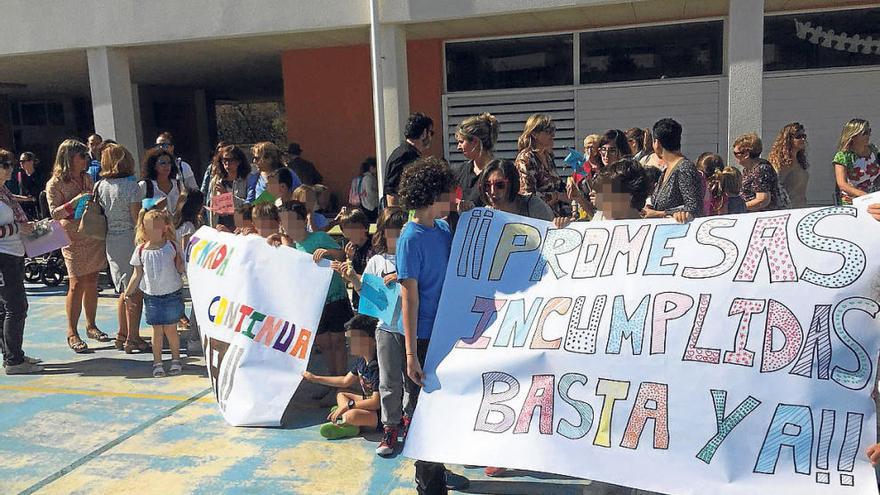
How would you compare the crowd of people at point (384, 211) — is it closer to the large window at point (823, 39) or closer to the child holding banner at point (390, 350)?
the child holding banner at point (390, 350)

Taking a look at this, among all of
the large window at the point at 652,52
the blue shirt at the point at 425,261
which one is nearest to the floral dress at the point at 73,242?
the blue shirt at the point at 425,261

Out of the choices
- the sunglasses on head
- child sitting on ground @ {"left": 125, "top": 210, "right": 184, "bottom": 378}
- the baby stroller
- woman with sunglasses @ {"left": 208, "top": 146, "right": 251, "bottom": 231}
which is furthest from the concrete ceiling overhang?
the sunglasses on head

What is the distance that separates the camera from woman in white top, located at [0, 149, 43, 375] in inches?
227

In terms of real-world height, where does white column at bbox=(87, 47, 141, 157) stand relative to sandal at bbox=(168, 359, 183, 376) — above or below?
above

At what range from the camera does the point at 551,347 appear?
10.9 feet

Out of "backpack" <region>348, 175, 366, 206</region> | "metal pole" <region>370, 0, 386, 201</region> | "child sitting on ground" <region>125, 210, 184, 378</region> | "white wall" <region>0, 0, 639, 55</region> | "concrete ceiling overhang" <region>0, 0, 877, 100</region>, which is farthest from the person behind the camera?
"backpack" <region>348, 175, 366, 206</region>

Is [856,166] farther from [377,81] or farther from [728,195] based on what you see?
[377,81]

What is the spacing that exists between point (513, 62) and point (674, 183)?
7.29m

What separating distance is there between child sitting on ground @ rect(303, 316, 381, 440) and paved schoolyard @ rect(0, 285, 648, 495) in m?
0.09

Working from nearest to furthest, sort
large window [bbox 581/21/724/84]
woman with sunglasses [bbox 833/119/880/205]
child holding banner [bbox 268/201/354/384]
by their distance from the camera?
child holding banner [bbox 268/201/354/384] < woman with sunglasses [bbox 833/119/880/205] < large window [bbox 581/21/724/84]

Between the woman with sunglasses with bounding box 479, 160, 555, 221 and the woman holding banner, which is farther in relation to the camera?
the woman holding banner

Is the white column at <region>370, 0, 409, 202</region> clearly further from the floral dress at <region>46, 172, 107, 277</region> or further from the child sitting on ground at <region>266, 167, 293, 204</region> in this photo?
the floral dress at <region>46, 172, 107, 277</region>

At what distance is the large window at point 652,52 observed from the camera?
1030cm

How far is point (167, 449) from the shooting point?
441 centimetres
